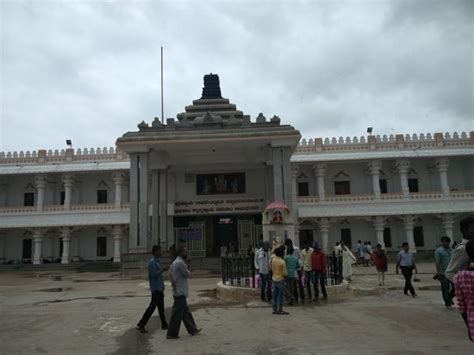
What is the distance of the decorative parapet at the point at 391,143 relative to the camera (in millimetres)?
29578

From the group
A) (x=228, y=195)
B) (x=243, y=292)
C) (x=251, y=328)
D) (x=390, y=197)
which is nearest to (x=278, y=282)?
(x=251, y=328)

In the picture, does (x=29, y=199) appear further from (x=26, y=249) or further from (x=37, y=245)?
(x=37, y=245)

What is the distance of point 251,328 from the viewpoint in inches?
304

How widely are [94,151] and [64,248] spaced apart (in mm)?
7229

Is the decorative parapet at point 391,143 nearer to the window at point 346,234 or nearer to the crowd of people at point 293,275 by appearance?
the window at point 346,234

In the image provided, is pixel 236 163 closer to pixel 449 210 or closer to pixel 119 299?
pixel 449 210

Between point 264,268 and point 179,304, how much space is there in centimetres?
378

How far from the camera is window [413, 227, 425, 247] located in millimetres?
29891

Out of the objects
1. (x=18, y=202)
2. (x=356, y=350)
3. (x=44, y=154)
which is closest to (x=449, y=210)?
(x=356, y=350)

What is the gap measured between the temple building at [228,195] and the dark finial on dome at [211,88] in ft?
3.04

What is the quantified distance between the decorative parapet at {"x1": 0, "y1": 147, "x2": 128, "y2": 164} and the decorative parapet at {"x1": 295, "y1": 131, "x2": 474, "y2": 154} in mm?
13736

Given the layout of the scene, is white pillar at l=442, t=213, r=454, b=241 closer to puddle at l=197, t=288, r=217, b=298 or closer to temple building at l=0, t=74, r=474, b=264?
temple building at l=0, t=74, r=474, b=264

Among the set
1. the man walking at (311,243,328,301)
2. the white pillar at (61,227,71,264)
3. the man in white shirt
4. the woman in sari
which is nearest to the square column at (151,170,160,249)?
the white pillar at (61,227,71,264)

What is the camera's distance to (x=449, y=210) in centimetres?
2784
